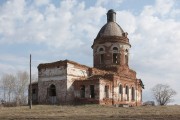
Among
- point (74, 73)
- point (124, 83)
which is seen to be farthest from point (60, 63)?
point (124, 83)

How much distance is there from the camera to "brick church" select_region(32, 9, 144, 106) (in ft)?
126

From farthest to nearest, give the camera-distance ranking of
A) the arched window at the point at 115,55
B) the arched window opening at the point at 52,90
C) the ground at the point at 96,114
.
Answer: the arched window at the point at 115,55 < the arched window opening at the point at 52,90 < the ground at the point at 96,114

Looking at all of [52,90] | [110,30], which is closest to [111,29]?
[110,30]

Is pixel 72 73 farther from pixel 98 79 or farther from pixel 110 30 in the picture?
pixel 110 30

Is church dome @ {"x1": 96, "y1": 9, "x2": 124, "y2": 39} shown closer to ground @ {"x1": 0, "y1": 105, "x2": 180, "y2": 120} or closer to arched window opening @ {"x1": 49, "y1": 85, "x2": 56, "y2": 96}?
arched window opening @ {"x1": 49, "y1": 85, "x2": 56, "y2": 96}

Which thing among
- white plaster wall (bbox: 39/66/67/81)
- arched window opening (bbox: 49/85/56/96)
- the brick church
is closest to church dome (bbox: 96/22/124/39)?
the brick church

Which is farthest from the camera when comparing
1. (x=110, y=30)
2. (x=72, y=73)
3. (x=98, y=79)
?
(x=110, y=30)

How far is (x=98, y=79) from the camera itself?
124 ft

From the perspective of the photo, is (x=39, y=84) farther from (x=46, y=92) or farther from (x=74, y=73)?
(x=74, y=73)

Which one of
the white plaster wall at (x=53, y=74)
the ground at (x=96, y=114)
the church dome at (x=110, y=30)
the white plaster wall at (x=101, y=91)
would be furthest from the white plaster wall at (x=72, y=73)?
the ground at (x=96, y=114)

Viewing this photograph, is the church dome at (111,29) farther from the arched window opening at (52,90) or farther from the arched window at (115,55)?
the arched window opening at (52,90)

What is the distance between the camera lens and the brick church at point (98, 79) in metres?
38.4

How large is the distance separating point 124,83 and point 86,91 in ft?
24.3

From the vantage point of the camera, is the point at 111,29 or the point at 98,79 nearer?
the point at 98,79
